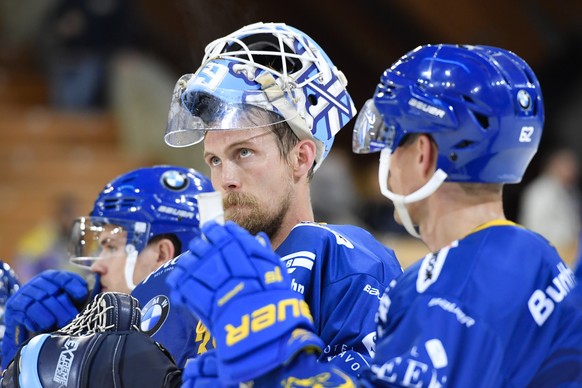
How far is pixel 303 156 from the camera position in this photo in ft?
8.60

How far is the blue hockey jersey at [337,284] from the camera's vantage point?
7.72ft

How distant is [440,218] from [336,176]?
674 centimetres

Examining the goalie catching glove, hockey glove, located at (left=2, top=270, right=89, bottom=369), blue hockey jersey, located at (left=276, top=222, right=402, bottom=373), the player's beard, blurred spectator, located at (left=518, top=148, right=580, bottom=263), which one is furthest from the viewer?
blurred spectator, located at (left=518, top=148, right=580, bottom=263)

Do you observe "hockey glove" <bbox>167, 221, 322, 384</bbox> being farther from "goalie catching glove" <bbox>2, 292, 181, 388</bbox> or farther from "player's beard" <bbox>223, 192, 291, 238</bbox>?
"player's beard" <bbox>223, 192, 291, 238</bbox>

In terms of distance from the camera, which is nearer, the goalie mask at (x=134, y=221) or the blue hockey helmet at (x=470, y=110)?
the blue hockey helmet at (x=470, y=110)

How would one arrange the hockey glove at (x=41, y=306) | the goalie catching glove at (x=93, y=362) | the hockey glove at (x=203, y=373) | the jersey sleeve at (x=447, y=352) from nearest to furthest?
1. the jersey sleeve at (x=447, y=352)
2. the hockey glove at (x=203, y=373)
3. the goalie catching glove at (x=93, y=362)
4. the hockey glove at (x=41, y=306)

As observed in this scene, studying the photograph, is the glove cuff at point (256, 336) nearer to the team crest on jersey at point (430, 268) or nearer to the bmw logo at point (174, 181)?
the team crest on jersey at point (430, 268)

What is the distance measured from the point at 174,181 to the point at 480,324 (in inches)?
66.2

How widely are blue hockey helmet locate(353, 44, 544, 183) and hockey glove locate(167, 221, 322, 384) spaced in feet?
1.26

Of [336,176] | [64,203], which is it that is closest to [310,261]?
[64,203]

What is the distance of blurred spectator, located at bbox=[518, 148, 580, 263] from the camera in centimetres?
812

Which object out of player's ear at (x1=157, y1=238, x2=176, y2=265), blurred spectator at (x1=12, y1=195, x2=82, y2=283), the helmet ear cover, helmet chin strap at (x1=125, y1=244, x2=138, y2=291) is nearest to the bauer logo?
the helmet ear cover

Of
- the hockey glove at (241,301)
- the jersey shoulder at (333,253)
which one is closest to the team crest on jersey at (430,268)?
the hockey glove at (241,301)

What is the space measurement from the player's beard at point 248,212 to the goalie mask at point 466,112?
1.72 feet
